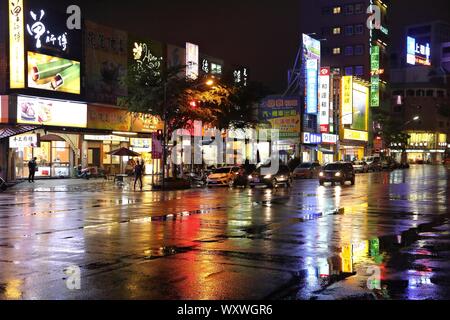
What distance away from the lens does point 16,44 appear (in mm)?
39125

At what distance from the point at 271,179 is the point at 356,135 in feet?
197

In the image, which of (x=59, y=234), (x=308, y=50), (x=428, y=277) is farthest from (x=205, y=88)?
(x=308, y=50)

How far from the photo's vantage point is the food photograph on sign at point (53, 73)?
4006cm

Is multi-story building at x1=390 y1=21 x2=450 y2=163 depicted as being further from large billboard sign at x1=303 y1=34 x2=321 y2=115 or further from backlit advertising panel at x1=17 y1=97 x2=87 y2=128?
backlit advertising panel at x1=17 y1=97 x2=87 y2=128

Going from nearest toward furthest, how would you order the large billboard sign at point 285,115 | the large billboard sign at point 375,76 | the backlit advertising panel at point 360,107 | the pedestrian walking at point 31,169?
the pedestrian walking at point 31,169, the large billboard sign at point 285,115, the backlit advertising panel at point 360,107, the large billboard sign at point 375,76

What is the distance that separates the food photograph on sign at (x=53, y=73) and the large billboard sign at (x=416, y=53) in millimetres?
128139

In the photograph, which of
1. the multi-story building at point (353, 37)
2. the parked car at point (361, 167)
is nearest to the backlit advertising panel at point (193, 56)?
the parked car at point (361, 167)

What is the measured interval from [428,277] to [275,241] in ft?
15.3

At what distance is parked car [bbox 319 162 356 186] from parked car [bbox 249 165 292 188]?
331 cm

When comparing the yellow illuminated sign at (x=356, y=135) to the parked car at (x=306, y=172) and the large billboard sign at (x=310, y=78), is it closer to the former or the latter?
the large billboard sign at (x=310, y=78)

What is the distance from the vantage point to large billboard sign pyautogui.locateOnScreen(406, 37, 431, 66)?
155625mm

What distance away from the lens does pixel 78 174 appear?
1837 inches

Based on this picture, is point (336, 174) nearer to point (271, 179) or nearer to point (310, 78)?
point (271, 179)

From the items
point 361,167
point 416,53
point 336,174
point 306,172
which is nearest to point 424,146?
point 416,53
